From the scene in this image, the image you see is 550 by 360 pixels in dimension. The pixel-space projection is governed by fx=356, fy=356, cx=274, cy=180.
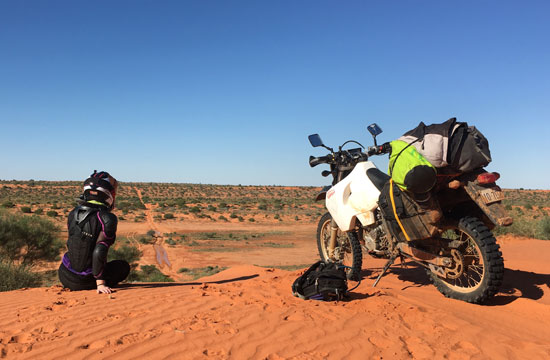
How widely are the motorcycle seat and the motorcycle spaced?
0.01 m

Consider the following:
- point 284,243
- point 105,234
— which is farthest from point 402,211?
point 284,243

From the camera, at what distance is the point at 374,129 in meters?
5.86

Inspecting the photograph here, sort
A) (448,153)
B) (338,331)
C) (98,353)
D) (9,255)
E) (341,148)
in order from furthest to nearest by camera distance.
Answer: (9,255) < (341,148) < (448,153) < (338,331) < (98,353)

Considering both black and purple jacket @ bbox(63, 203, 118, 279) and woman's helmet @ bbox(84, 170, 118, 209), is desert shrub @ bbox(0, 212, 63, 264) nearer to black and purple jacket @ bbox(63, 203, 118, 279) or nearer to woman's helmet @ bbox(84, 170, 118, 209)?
black and purple jacket @ bbox(63, 203, 118, 279)

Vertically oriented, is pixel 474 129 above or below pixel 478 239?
above

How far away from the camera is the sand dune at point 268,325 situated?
9.48 ft

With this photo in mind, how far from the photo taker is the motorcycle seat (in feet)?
16.8

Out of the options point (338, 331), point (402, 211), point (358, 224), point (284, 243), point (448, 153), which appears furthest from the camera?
point (284, 243)

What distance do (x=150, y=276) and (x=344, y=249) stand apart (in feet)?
22.9

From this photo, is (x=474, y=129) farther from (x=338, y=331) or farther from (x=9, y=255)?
(x=9, y=255)

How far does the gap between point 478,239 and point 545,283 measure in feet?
6.97

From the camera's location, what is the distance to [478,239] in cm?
407

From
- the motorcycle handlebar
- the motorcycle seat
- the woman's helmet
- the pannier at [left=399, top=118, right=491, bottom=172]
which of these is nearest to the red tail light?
the pannier at [left=399, top=118, right=491, bottom=172]

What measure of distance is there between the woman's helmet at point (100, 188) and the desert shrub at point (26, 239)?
8.10 metres
